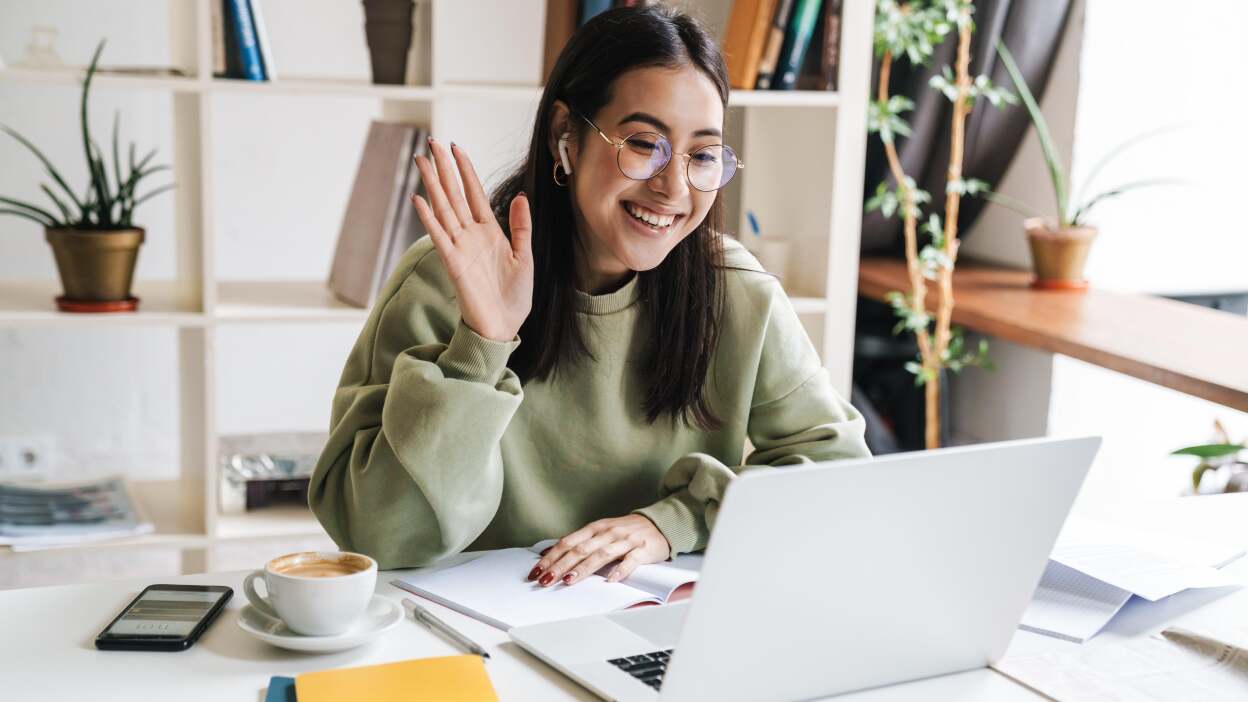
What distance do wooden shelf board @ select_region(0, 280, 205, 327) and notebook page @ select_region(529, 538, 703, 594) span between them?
3.78 feet

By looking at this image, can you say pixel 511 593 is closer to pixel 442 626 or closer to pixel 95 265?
pixel 442 626

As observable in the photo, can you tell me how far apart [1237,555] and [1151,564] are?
146 millimetres

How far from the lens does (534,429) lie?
1517 millimetres

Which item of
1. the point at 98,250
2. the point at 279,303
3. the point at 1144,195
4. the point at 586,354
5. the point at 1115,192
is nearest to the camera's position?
the point at 586,354

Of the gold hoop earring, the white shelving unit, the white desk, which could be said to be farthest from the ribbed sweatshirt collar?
the white shelving unit

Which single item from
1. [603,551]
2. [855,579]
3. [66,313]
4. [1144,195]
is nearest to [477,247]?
[603,551]

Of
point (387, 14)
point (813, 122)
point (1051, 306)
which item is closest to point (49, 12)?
point (387, 14)

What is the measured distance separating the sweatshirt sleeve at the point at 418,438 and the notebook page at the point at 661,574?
0.34 ft

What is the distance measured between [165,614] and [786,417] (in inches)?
30.5

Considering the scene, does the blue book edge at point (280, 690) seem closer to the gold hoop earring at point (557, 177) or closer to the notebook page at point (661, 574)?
the notebook page at point (661, 574)

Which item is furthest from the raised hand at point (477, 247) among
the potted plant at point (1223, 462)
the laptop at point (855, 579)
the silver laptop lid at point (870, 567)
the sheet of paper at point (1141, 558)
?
the potted plant at point (1223, 462)

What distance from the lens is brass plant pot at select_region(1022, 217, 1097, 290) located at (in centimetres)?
287

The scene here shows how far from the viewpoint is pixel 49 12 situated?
287 centimetres

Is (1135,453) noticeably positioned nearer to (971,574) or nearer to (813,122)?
(813,122)
